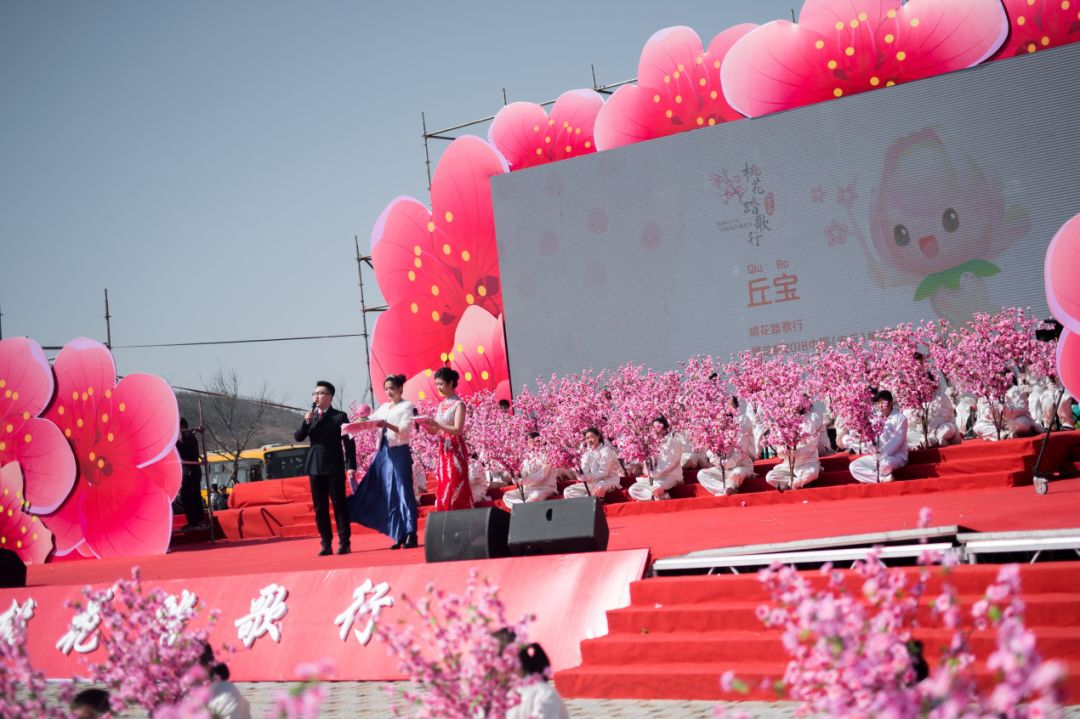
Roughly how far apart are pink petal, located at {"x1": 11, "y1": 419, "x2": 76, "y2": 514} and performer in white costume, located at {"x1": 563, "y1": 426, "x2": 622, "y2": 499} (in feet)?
16.6

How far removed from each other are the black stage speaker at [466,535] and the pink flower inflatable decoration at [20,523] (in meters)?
6.98

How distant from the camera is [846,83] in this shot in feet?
46.3

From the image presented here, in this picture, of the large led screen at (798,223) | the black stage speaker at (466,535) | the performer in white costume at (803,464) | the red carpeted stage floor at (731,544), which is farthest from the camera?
the large led screen at (798,223)

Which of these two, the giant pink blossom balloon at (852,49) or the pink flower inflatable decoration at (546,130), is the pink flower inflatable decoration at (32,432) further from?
the giant pink blossom balloon at (852,49)

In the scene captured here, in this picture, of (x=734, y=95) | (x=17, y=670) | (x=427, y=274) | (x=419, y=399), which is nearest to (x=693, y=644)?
(x=17, y=670)

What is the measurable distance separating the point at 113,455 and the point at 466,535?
6191 millimetres

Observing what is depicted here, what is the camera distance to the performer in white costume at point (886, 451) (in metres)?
9.29

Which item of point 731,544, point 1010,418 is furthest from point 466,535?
point 1010,418

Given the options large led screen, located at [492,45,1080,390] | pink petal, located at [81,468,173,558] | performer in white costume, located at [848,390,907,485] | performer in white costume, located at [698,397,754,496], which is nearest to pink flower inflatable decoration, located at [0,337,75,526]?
pink petal, located at [81,468,173,558]

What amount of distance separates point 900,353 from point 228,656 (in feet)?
22.6

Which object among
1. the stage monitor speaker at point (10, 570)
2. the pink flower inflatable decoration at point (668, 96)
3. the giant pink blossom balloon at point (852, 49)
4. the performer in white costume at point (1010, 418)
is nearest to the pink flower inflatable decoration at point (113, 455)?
the stage monitor speaker at point (10, 570)

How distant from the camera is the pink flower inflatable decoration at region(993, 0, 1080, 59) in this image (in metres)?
13.4

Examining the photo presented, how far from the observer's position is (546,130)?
1697cm

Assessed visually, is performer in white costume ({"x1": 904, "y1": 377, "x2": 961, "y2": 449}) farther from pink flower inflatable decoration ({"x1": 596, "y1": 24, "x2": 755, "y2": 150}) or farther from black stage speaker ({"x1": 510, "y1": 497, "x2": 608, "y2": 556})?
pink flower inflatable decoration ({"x1": 596, "y1": 24, "x2": 755, "y2": 150})
